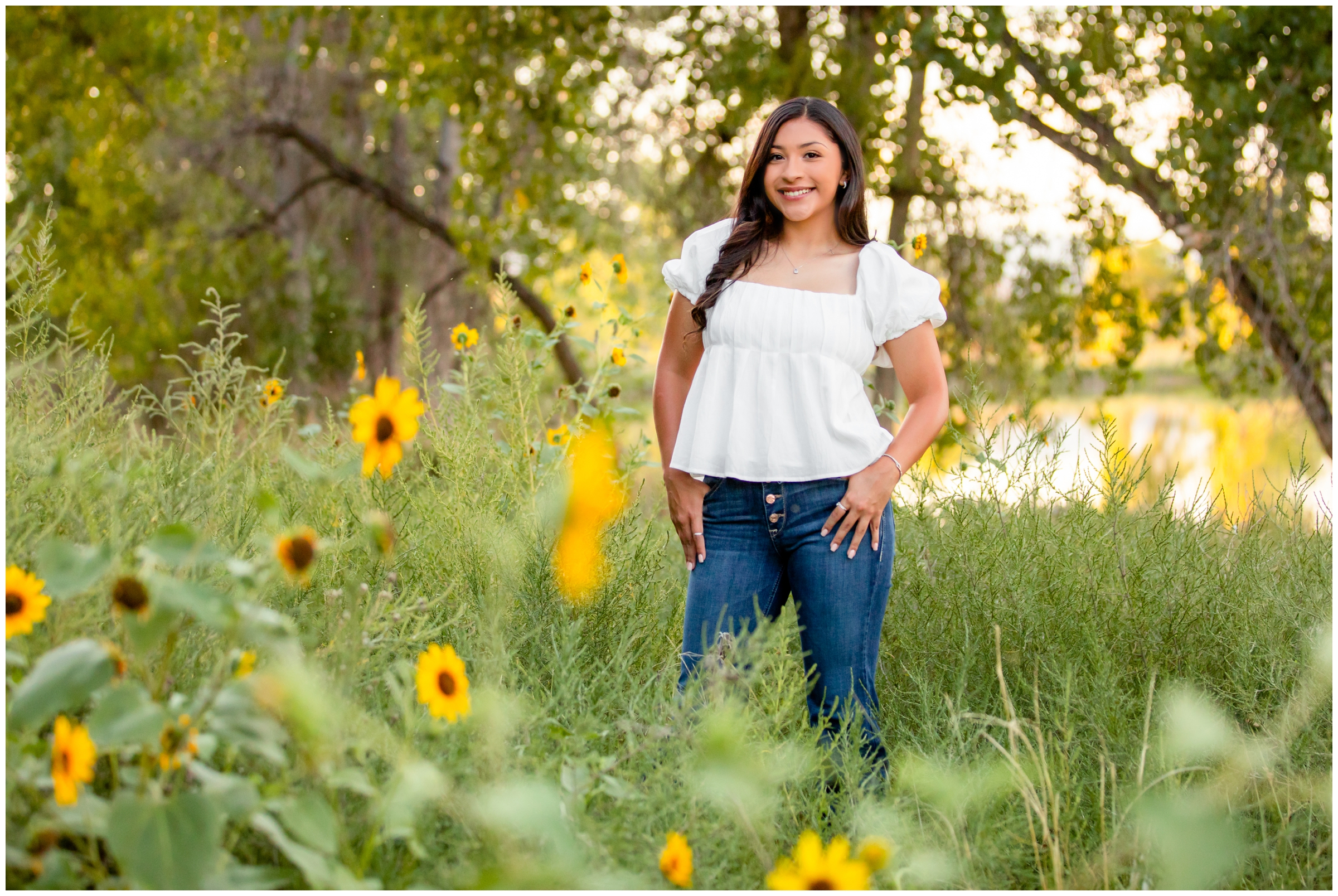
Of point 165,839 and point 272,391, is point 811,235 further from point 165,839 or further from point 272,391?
point 165,839

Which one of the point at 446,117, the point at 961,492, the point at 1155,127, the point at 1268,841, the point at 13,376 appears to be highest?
the point at 446,117

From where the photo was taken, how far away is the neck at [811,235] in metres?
2.21

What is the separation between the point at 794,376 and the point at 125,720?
1.29m

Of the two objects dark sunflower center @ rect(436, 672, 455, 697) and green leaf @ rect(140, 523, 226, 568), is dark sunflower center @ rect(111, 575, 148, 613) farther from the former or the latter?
dark sunflower center @ rect(436, 672, 455, 697)

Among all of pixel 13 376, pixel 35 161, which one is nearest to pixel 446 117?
pixel 35 161

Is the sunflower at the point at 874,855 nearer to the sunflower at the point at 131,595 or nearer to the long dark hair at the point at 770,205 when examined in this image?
the sunflower at the point at 131,595

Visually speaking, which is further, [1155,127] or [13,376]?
[1155,127]

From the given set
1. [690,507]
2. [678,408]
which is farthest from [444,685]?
[678,408]

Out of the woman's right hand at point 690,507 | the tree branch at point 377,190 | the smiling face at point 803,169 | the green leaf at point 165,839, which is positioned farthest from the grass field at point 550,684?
the tree branch at point 377,190

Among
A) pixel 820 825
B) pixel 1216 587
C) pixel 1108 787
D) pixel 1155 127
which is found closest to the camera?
pixel 820 825

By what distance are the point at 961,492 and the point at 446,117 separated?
6556 mm

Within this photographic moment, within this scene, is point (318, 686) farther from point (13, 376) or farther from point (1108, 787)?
point (1108, 787)

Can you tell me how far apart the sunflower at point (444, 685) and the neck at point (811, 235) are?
1.18 meters

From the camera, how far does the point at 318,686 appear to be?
134cm
